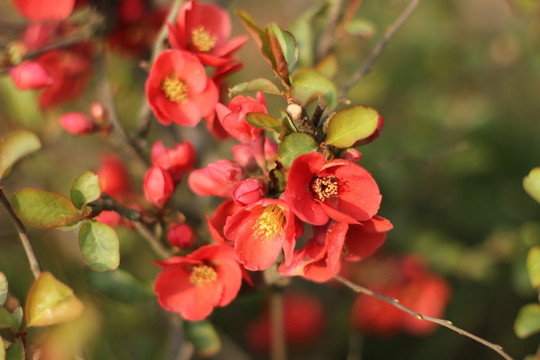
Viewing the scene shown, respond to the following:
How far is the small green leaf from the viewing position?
2.34ft

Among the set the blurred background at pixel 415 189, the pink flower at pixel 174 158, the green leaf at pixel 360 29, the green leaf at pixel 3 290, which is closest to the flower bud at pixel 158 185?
the pink flower at pixel 174 158

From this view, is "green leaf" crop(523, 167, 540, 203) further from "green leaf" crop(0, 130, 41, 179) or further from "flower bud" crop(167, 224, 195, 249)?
"green leaf" crop(0, 130, 41, 179)

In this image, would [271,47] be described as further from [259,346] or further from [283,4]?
[283,4]

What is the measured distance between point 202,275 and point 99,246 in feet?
0.62

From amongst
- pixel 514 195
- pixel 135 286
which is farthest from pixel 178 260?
pixel 514 195

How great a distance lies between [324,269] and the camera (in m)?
0.80

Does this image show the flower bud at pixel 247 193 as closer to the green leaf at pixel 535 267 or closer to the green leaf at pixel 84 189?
the green leaf at pixel 84 189

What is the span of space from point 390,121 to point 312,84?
5.79 feet

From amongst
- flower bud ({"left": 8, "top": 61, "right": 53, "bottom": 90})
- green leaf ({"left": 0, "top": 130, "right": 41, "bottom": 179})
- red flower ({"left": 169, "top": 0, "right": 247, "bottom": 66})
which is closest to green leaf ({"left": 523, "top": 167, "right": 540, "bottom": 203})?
red flower ({"left": 169, "top": 0, "right": 247, "bottom": 66})

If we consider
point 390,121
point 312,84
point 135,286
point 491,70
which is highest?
point 312,84

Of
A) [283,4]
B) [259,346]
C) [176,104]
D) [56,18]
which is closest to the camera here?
[176,104]

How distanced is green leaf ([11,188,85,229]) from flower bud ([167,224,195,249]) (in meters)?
0.16

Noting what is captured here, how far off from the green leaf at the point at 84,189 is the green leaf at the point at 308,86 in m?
0.33

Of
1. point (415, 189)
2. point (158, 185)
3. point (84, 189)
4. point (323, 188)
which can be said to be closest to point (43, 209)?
point (84, 189)
